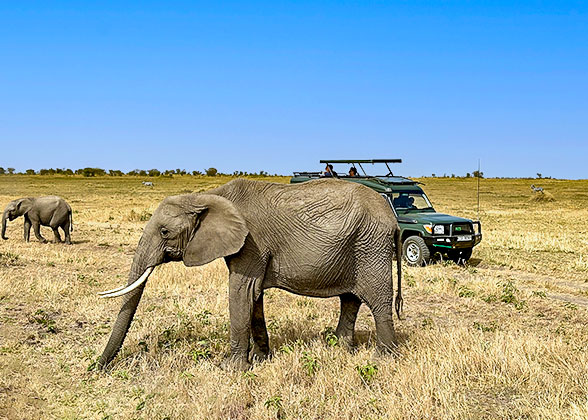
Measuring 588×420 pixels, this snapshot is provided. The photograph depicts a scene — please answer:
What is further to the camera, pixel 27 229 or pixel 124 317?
pixel 27 229

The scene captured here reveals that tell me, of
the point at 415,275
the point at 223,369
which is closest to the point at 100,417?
the point at 223,369

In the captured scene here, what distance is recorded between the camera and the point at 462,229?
1519 cm

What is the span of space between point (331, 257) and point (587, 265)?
35.0ft

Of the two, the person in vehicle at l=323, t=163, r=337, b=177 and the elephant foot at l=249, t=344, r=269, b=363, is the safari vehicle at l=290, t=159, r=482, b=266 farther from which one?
the elephant foot at l=249, t=344, r=269, b=363

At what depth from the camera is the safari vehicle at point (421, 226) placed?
15023mm

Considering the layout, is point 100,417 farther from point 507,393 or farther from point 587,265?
point 587,265

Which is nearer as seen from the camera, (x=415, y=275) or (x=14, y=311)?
(x=14, y=311)

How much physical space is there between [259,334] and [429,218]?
900 cm

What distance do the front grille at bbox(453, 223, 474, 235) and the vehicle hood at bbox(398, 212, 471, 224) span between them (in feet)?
0.33

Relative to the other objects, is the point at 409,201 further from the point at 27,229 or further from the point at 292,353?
the point at 27,229

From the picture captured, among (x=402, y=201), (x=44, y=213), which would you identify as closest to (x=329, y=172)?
(x=402, y=201)

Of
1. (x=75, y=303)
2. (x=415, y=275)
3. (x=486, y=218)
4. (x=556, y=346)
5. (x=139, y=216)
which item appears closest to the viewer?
(x=556, y=346)

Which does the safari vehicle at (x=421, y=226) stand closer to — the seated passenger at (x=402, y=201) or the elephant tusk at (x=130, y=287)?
the seated passenger at (x=402, y=201)

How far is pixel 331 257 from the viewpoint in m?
6.94
